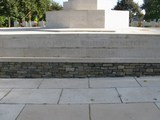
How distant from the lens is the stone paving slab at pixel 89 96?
5.48 m

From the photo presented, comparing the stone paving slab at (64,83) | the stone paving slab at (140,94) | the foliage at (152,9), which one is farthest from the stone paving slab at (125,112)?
the foliage at (152,9)

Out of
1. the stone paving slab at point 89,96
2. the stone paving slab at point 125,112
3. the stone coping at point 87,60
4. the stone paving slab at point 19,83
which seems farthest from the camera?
the stone coping at point 87,60

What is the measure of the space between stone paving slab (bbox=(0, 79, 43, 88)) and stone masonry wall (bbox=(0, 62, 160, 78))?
0.84ft

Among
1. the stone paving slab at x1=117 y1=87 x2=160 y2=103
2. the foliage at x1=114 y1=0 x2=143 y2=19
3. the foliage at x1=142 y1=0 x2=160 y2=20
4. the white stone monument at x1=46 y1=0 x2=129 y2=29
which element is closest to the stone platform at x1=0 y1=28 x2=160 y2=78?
the stone paving slab at x1=117 y1=87 x2=160 y2=103

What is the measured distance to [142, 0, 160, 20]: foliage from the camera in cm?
4751

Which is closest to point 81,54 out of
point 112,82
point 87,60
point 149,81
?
point 87,60

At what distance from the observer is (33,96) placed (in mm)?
5855

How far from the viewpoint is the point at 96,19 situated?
34.7ft

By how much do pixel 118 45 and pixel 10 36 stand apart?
303cm

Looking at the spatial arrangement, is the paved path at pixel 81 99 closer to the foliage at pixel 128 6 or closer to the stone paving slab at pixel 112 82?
the stone paving slab at pixel 112 82

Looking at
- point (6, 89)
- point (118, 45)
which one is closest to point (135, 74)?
point (118, 45)

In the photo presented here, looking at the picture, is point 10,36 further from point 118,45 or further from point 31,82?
point 118,45

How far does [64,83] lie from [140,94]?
6.72 ft

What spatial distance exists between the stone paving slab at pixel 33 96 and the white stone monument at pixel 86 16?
16.2 feet
